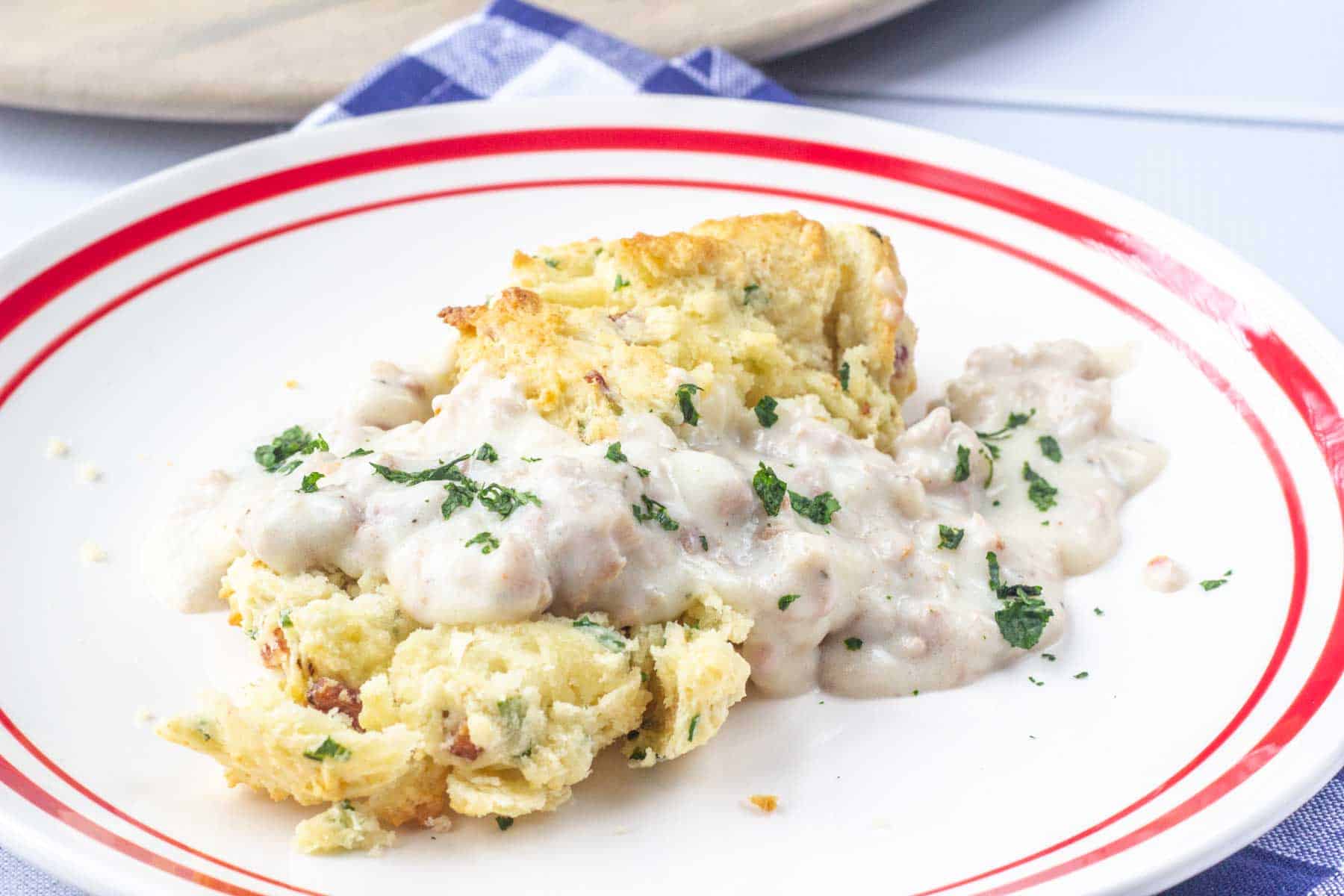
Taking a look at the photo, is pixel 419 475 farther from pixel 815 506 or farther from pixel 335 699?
pixel 815 506

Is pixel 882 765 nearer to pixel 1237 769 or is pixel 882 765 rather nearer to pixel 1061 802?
pixel 1061 802

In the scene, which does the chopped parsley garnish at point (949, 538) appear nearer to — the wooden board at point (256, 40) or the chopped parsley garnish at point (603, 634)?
the chopped parsley garnish at point (603, 634)

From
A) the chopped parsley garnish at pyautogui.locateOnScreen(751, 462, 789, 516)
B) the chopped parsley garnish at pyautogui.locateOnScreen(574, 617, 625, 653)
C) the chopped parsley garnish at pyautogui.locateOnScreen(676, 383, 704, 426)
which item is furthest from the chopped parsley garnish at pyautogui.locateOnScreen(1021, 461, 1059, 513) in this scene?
the chopped parsley garnish at pyautogui.locateOnScreen(574, 617, 625, 653)

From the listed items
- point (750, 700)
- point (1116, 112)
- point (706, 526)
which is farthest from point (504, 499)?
point (1116, 112)

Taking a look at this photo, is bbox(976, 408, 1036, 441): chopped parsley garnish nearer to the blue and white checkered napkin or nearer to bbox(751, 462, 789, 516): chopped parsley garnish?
bbox(751, 462, 789, 516): chopped parsley garnish

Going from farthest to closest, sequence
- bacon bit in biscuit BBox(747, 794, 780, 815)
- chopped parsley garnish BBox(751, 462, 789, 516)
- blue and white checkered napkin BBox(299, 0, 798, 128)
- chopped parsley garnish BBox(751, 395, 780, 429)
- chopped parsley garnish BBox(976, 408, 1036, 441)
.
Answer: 1. blue and white checkered napkin BBox(299, 0, 798, 128)
2. chopped parsley garnish BBox(976, 408, 1036, 441)
3. chopped parsley garnish BBox(751, 395, 780, 429)
4. chopped parsley garnish BBox(751, 462, 789, 516)
5. bacon bit in biscuit BBox(747, 794, 780, 815)

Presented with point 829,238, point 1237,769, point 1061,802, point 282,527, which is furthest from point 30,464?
point 1237,769
